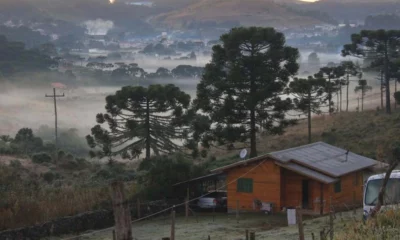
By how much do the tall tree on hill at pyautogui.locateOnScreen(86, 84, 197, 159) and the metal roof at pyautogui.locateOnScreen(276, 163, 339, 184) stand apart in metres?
15.8

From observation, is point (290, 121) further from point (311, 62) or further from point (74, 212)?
point (311, 62)

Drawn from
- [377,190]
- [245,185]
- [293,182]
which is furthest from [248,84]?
[377,190]

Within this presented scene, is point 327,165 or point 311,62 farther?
point 311,62

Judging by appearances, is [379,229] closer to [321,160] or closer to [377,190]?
[377,190]

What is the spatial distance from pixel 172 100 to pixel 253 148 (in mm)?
5538

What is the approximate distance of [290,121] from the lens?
A: 39969 mm

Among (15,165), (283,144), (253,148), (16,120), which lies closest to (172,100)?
(253,148)

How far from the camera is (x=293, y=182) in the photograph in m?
24.2

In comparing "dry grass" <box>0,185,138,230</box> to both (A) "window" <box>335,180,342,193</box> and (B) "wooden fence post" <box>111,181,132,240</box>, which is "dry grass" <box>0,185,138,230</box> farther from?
(B) "wooden fence post" <box>111,181,132,240</box>

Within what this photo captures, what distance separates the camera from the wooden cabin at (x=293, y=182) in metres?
23.5

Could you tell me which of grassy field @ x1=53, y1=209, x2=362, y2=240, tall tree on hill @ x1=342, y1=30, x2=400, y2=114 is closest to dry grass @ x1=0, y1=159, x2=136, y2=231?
grassy field @ x1=53, y1=209, x2=362, y2=240

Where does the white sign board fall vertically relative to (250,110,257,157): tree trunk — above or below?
below

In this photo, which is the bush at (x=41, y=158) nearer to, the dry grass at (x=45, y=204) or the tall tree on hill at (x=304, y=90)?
the dry grass at (x=45, y=204)

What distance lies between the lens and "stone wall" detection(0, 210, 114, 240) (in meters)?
19.8
